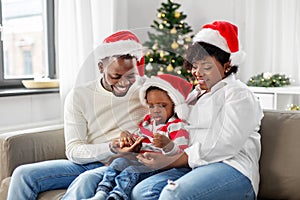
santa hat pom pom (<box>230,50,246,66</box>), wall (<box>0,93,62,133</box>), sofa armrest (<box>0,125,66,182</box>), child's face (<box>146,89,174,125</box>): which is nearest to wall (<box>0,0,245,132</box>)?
wall (<box>0,93,62,133</box>)

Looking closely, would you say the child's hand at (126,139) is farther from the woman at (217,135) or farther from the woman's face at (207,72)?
the woman's face at (207,72)

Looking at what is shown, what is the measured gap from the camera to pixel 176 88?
68.1 inches

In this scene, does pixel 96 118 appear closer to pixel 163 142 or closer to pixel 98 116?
pixel 98 116

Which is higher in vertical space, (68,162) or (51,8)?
(51,8)

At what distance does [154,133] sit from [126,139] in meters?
0.13

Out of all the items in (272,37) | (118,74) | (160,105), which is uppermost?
(272,37)

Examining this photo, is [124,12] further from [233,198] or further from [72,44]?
[233,198]

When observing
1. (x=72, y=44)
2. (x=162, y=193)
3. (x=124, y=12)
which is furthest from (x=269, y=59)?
(x=162, y=193)

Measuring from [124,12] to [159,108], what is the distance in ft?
7.45

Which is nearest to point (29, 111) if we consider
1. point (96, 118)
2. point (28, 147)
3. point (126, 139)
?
point (28, 147)

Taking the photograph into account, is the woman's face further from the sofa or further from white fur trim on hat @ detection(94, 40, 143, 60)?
the sofa

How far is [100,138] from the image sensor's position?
78.0 inches

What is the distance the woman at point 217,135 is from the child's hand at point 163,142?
40mm

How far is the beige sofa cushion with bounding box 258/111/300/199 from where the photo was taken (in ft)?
6.30
